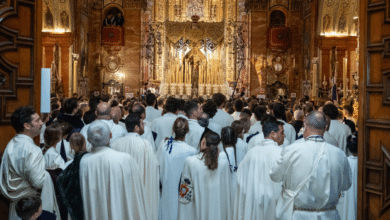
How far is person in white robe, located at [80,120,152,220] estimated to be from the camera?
16.0 ft

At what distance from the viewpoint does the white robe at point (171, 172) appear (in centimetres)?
641

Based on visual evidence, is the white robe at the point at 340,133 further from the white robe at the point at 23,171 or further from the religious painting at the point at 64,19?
the religious painting at the point at 64,19

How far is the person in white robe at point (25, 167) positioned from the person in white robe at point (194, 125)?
114 inches

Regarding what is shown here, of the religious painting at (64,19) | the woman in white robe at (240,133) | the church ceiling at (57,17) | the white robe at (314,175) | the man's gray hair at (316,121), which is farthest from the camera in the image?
the religious painting at (64,19)

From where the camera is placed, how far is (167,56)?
94.6ft

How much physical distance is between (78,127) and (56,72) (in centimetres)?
1486

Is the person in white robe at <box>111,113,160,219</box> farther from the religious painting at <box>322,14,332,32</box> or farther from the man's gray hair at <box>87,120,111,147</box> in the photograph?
the religious painting at <box>322,14,332,32</box>

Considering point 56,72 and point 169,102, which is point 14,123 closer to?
point 169,102

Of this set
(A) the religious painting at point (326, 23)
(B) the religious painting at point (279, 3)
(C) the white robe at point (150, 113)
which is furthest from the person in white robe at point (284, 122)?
(B) the religious painting at point (279, 3)

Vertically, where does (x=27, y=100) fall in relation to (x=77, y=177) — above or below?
above

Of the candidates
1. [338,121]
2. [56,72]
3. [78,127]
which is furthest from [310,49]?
[78,127]

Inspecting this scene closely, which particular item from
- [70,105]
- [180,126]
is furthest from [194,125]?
[70,105]

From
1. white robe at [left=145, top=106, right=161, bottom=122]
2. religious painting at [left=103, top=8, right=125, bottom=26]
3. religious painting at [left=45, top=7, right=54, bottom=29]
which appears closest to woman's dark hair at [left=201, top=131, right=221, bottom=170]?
white robe at [left=145, top=106, right=161, bottom=122]

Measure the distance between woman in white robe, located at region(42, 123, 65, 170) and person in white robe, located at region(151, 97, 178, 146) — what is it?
302cm
